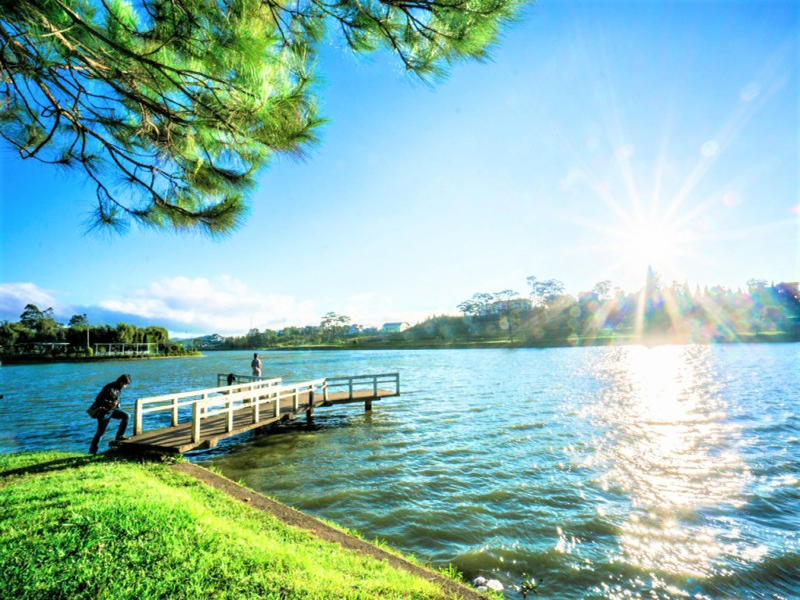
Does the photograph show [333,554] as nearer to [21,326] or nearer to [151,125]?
[151,125]

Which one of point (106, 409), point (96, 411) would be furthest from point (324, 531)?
point (96, 411)

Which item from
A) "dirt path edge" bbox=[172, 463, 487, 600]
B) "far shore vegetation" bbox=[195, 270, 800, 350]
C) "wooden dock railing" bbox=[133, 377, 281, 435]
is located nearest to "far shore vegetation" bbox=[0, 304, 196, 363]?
"far shore vegetation" bbox=[195, 270, 800, 350]

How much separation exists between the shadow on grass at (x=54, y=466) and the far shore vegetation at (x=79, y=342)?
282 ft

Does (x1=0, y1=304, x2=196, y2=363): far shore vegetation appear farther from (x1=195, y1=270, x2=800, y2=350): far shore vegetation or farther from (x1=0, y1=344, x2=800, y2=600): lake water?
(x1=0, y1=344, x2=800, y2=600): lake water

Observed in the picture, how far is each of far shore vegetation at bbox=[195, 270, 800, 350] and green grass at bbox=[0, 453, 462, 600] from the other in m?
92.1

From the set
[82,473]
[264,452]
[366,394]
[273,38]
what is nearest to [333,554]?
[82,473]

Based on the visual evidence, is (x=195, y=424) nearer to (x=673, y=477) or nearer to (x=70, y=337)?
(x=673, y=477)

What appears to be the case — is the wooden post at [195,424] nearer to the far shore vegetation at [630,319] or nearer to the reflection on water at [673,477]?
the reflection on water at [673,477]

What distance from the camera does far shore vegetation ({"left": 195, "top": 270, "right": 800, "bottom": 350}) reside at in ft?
303

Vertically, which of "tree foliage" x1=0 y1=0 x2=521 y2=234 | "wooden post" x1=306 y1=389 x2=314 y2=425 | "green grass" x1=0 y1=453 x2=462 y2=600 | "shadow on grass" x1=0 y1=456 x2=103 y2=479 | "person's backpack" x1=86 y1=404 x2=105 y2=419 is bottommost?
"wooden post" x1=306 y1=389 x2=314 y2=425

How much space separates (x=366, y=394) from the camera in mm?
17969

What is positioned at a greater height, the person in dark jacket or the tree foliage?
the tree foliage

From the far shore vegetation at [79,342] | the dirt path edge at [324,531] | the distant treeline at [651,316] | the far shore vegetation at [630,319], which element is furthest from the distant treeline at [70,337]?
the dirt path edge at [324,531]

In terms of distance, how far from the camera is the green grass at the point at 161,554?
3369 mm
